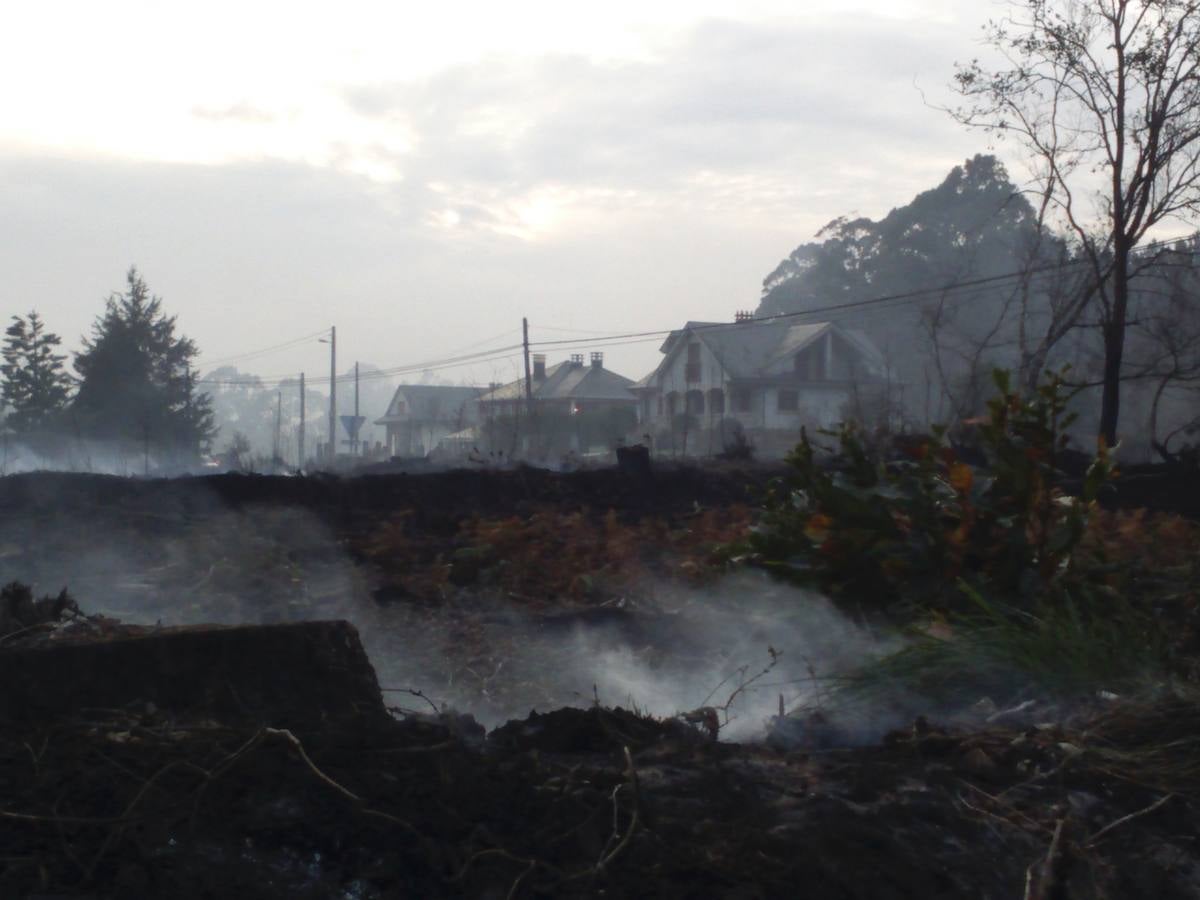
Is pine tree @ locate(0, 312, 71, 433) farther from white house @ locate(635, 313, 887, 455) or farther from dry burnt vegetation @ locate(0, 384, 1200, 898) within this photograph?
dry burnt vegetation @ locate(0, 384, 1200, 898)

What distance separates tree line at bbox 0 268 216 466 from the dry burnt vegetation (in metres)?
34.4

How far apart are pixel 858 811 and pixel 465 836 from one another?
0.92 meters

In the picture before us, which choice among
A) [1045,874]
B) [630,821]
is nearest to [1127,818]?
[1045,874]

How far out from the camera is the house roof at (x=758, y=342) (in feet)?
152

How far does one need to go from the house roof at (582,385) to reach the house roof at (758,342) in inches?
359

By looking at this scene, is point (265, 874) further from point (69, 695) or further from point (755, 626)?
point (755, 626)

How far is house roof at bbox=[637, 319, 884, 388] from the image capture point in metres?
46.3

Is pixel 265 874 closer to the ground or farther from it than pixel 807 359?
closer to the ground

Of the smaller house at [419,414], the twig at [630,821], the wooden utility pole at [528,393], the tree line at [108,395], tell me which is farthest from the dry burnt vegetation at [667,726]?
the smaller house at [419,414]

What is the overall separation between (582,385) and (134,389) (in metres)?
22.7

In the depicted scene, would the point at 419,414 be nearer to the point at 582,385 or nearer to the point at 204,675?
the point at 582,385

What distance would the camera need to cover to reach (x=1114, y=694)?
13.0 feet

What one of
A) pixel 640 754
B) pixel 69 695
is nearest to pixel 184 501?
pixel 69 695

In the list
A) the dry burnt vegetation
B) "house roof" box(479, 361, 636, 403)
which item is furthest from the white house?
the dry burnt vegetation
